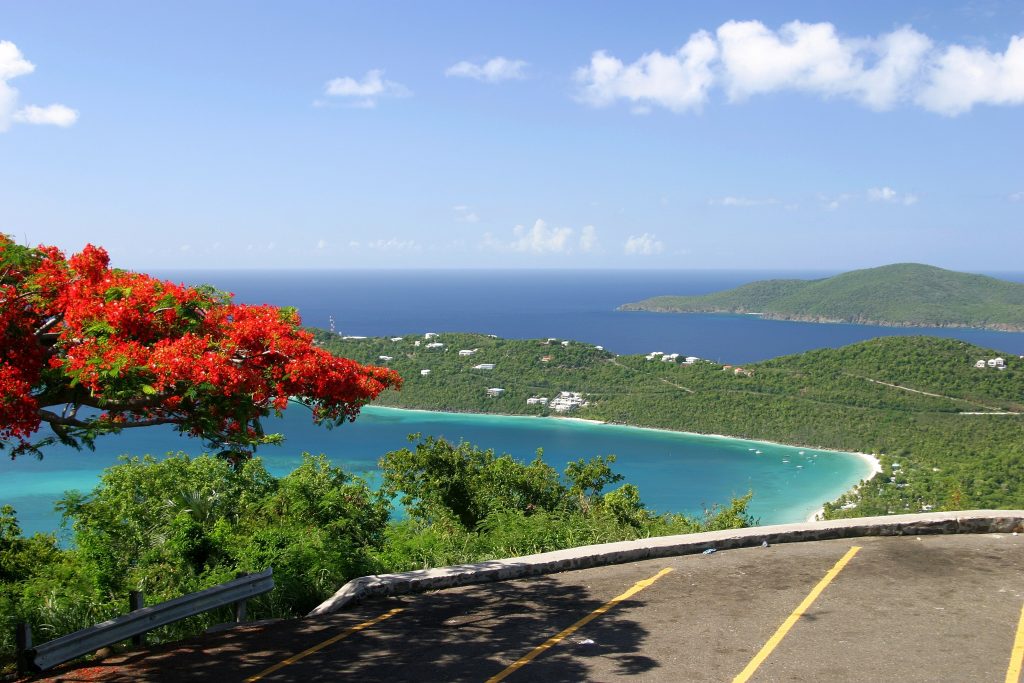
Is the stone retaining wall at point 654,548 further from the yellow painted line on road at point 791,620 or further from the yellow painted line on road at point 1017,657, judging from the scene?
the yellow painted line on road at point 1017,657

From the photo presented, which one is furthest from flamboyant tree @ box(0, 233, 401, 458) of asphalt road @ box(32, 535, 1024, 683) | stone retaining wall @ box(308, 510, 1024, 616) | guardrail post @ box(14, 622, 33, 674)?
stone retaining wall @ box(308, 510, 1024, 616)

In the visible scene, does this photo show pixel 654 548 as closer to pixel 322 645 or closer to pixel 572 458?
pixel 322 645

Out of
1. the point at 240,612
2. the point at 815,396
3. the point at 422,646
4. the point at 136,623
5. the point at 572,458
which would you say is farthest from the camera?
the point at 815,396

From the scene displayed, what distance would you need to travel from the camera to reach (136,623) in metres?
7.68

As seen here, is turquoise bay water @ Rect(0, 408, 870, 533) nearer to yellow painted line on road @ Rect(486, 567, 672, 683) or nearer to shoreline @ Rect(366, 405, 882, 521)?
shoreline @ Rect(366, 405, 882, 521)

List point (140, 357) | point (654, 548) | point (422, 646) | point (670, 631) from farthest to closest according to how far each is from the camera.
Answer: point (654, 548), point (670, 631), point (422, 646), point (140, 357)

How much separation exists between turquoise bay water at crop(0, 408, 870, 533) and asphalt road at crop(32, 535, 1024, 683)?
184ft

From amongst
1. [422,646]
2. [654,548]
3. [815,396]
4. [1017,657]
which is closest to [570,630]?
[422,646]

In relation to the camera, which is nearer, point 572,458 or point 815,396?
point 572,458

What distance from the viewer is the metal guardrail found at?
22.5 ft

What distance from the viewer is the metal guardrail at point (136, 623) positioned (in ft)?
22.5

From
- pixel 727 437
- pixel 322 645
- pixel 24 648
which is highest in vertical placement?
pixel 24 648

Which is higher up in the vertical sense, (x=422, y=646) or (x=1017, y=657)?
(x=1017, y=657)

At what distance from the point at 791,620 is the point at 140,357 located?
22.3 feet
